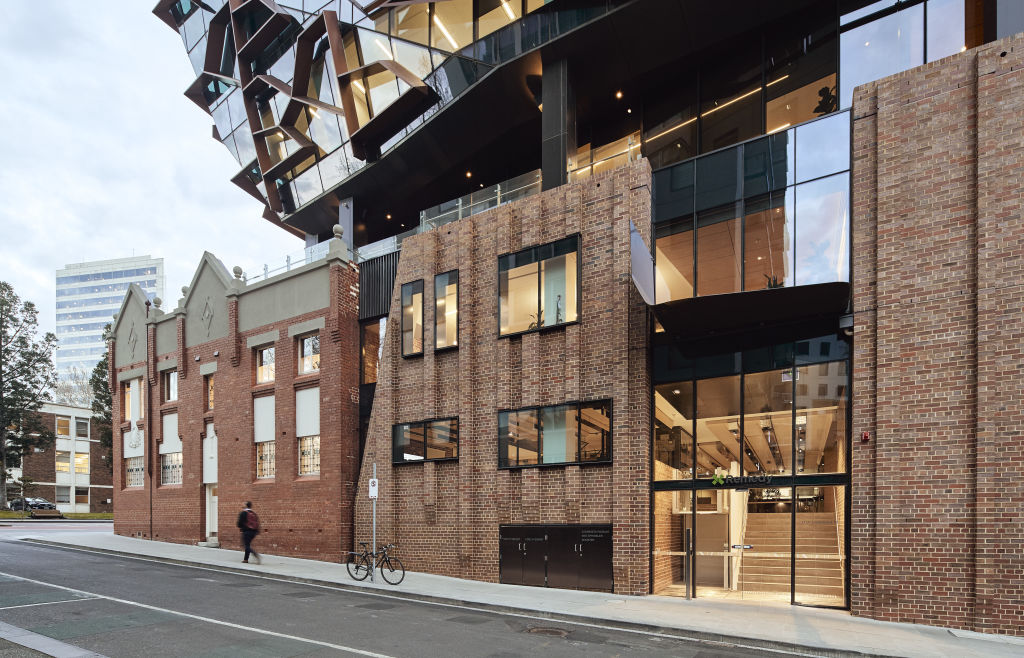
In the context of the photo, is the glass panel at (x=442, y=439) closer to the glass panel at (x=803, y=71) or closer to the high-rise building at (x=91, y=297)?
the glass panel at (x=803, y=71)

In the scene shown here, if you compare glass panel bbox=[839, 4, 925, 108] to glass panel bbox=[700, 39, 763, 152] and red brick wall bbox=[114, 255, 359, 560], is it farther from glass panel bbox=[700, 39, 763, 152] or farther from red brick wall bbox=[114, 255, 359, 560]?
red brick wall bbox=[114, 255, 359, 560]

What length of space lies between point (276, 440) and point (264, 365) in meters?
3.24

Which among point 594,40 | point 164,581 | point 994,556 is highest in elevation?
point 594,40

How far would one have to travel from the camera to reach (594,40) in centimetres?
1942

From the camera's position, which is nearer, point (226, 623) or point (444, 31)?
point (226, 623)

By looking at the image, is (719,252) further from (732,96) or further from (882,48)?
(882,48)

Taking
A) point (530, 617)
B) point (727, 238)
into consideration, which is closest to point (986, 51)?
point (727, 238)

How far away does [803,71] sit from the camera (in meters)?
17.2

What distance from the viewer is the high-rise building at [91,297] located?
184 m

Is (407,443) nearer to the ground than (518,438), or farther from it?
nearer to the ground

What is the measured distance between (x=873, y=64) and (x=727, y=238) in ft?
18.2

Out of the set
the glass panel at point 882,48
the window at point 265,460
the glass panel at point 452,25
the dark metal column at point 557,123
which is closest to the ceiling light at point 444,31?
the glass panel at point 452,25

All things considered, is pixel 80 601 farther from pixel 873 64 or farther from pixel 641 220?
pixel 873 64

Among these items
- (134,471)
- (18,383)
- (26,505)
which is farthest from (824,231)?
(26,505)
